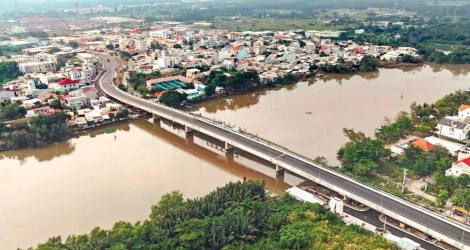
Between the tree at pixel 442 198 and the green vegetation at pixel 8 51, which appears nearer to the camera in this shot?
the tree at pixel 442 198

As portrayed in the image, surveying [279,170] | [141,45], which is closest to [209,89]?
[279,170]

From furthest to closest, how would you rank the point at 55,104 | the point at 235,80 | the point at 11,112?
the point at 235,80, the point at 55,104, the point at 11,112

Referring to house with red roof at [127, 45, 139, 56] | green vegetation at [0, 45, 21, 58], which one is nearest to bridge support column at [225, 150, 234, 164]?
house with red roof at [127, 45, 139, 56]

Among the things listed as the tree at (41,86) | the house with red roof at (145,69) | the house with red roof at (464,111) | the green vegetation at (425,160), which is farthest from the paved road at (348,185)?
the house with red roof at (145,69)

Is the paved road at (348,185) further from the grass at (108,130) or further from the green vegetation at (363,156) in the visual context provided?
the grass at (108,130)

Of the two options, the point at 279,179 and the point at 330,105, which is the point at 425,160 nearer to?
the point at 279,179

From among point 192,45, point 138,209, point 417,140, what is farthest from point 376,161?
point 192,45
